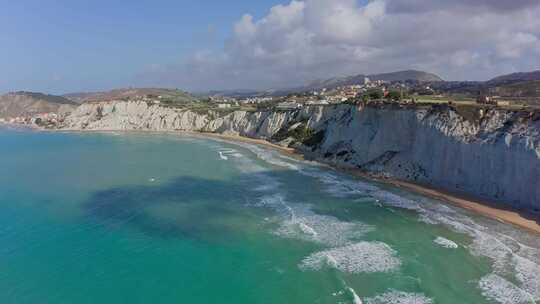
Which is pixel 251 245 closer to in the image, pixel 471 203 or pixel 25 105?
pixel 471 203

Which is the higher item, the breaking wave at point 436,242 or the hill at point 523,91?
the hill at point 523,91

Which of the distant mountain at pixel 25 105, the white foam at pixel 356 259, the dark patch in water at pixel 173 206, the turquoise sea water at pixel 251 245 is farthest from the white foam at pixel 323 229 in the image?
the distant mountain at pixel 25 105

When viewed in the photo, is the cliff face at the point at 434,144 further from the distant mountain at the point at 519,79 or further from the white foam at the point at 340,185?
the distant mountain at the point at 519,79

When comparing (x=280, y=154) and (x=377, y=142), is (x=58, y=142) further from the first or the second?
(x=377, y=142)

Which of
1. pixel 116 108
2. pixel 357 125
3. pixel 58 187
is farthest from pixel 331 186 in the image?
pixel 116 108

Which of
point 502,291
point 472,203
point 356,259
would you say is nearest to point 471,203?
point 472,203
